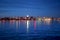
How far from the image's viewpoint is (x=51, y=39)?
1717 centimetres

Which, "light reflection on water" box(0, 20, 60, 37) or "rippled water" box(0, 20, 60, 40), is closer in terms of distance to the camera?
"rippled water" box(0, 20, 60, 40)

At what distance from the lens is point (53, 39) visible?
1717 cm

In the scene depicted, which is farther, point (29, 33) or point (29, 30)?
point (29, 30)

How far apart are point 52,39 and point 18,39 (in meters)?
4.07

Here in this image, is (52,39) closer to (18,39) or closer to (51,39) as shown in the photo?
(51,39)

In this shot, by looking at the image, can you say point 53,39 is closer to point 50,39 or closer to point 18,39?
point 50,39

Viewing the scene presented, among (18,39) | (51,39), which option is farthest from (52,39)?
(18,39)

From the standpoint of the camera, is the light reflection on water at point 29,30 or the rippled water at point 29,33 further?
the light reflection on water at point 29,30

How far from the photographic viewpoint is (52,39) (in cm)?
1716

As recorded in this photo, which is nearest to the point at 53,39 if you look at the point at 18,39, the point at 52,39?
the point at 52,39

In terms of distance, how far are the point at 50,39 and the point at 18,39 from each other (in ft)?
12.6

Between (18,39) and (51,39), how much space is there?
3.96 meters

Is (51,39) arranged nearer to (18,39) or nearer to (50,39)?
(50,39)

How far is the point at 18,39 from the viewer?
17.3 metres
